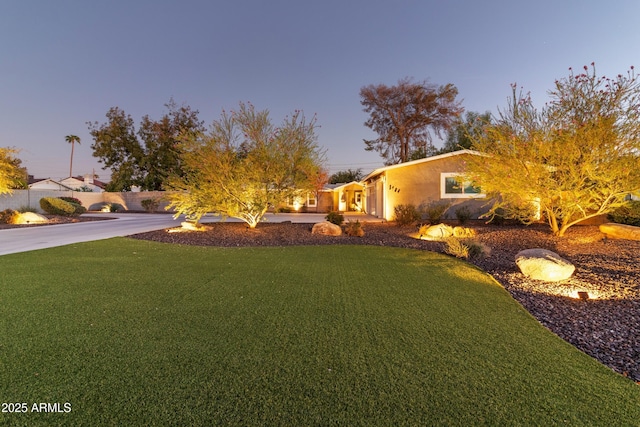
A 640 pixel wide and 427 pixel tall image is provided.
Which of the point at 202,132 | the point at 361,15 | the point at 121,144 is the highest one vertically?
the point at 361,15

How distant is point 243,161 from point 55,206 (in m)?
13.6

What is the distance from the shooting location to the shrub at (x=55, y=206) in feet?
58.3

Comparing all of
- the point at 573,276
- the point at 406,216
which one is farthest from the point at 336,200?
the point at 573,276

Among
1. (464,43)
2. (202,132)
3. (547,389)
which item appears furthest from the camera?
(464,43)

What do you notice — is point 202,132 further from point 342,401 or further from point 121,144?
point 121,144

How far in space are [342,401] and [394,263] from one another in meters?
4.97

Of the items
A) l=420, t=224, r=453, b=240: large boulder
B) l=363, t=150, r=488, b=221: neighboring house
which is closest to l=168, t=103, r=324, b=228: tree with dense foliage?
l=420, t=224, r=453, b=240: large boulder

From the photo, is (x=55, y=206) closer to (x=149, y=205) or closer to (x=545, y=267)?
(x=149, y=205)

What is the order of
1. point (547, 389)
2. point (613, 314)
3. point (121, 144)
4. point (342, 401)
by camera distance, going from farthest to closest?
point (121, 144), point (613, 314), point (547, 389), point (342, 401)

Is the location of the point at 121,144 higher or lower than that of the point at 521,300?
higher

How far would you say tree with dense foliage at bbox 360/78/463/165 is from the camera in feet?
94.8

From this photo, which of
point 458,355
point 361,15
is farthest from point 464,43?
point 458,355

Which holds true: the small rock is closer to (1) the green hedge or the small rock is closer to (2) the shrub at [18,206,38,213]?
(1) the green hedge

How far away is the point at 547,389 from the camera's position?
233cm
